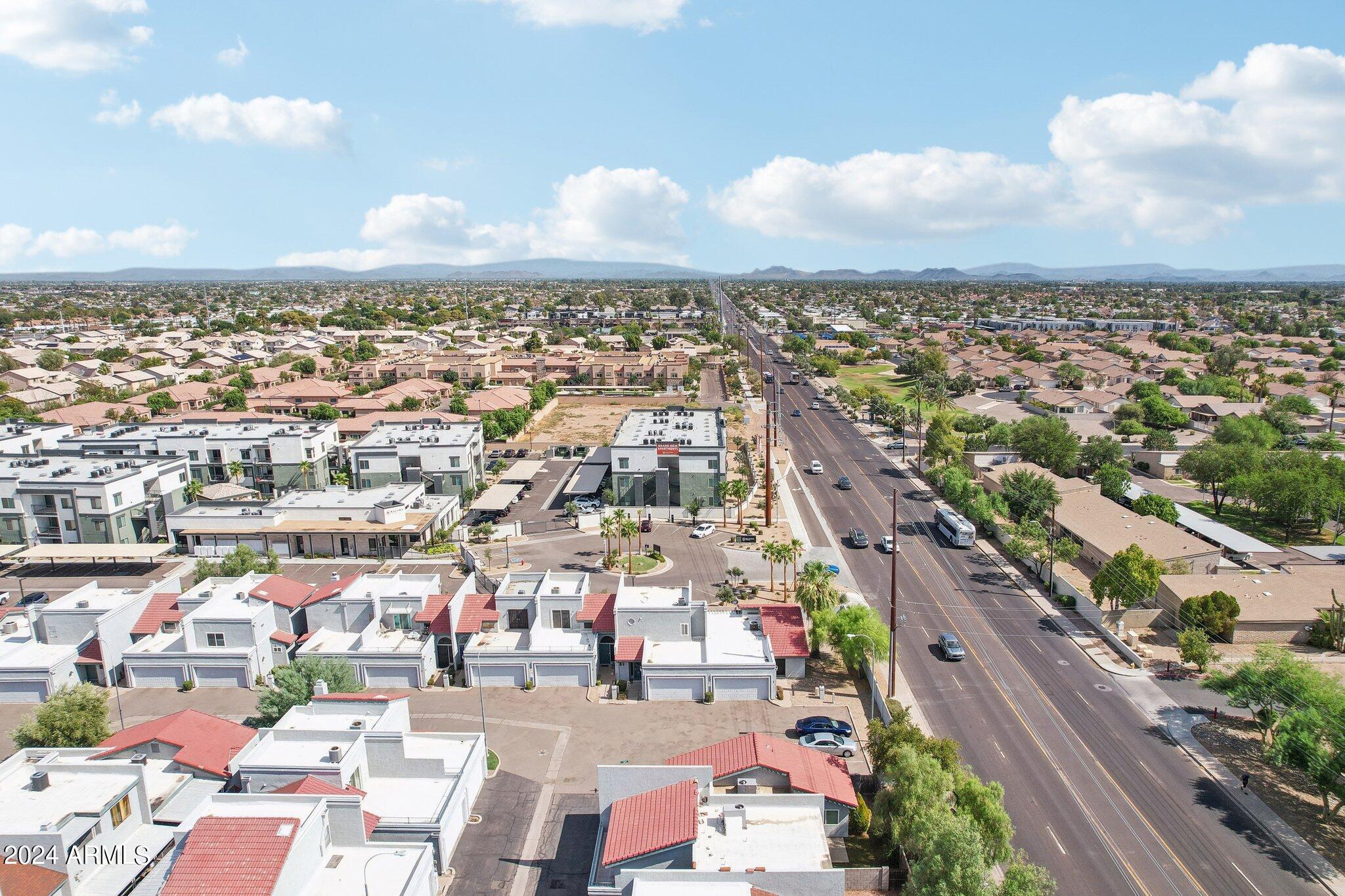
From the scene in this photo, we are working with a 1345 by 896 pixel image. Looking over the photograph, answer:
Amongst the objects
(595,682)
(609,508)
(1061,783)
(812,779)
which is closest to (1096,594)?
(1061,783)

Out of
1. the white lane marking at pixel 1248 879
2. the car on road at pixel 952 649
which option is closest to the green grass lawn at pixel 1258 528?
the car on road at pixel 952 649

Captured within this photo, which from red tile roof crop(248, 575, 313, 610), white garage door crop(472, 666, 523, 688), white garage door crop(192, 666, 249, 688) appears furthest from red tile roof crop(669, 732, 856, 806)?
red tile roof crop(248, 575, 313, 610)

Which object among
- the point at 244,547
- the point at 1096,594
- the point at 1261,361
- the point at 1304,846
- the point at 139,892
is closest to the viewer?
the point at 139,892

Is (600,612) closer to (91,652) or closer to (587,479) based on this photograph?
(91,652)

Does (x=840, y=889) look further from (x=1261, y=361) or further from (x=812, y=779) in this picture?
(x=1261, y=361)

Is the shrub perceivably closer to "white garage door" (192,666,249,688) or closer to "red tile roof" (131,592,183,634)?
"white garage door" (192,666,249,688)

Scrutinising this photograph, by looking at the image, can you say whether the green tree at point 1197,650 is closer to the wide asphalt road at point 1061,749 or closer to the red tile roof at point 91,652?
the wide asphalt road at point 1061,749
